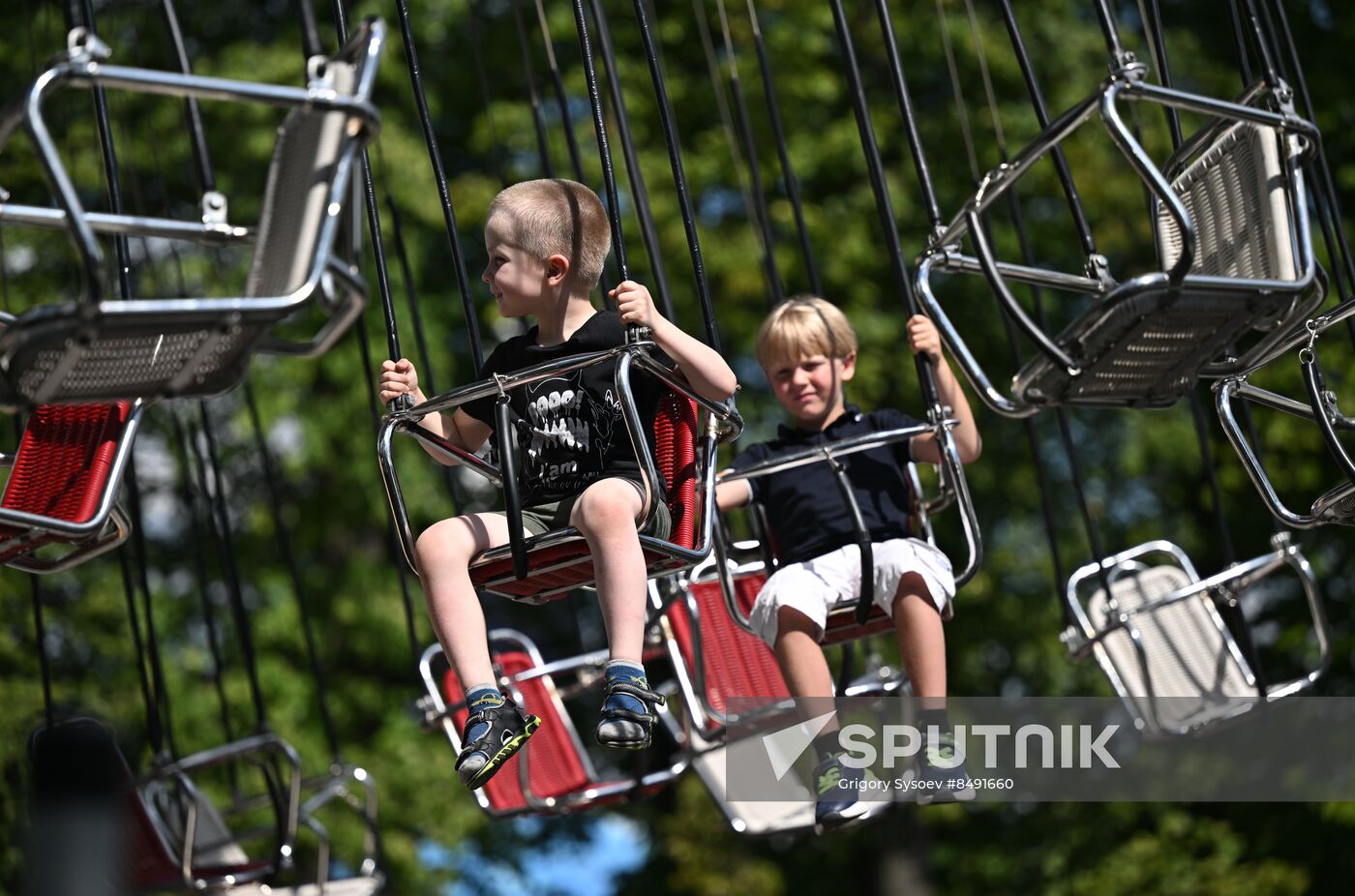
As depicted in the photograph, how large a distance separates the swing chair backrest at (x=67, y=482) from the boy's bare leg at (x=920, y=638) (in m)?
1.98

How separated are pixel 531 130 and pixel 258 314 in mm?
9881

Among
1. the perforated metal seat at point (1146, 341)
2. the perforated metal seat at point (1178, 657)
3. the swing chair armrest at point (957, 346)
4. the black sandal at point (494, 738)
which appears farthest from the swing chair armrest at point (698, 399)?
the perforated metal seat at point (1178, 657)

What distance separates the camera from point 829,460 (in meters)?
4.67

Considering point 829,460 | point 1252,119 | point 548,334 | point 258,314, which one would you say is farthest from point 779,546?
point 258,314

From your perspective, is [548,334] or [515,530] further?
[548,334]

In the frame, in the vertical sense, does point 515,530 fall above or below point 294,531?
below

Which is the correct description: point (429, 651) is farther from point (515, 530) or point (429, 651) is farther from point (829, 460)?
point (515, 530)

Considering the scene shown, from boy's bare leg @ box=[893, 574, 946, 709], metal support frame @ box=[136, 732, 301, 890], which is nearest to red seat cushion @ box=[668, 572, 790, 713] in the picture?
boy's bare leg @ box=[893, 574, 946, 709]

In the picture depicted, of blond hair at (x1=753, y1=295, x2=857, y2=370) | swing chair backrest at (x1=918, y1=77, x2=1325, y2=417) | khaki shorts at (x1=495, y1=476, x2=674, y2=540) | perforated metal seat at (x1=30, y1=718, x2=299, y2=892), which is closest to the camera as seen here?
swing chair backrest at (x1=918, y1=77, x2=1325, y2=417)

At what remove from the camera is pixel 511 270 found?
4230 mm

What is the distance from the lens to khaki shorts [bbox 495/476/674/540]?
4.07 metres

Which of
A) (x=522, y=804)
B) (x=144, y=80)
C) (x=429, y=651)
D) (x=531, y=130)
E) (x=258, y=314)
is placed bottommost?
Result: (x=522, y=804)

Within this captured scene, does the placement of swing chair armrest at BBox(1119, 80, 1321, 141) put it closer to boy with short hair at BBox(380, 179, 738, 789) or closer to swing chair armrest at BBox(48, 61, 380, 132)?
boy with short hair at BBox(380, 179, 738, 789)

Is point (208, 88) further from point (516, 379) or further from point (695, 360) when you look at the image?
point (695, 360)
